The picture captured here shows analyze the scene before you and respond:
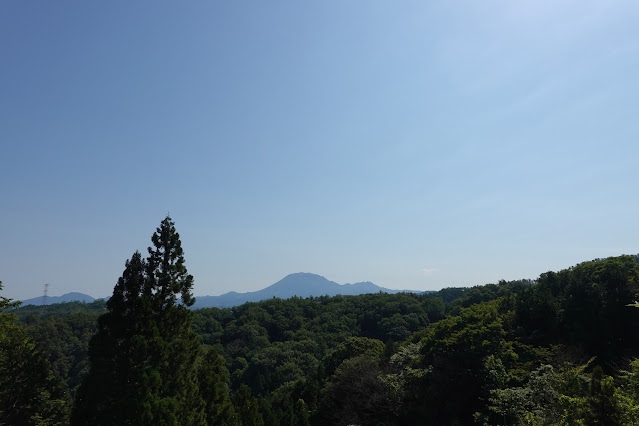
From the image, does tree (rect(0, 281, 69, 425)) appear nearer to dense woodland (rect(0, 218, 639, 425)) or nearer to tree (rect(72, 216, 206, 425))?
dense woodland (rect(0, 218, 639, 425))

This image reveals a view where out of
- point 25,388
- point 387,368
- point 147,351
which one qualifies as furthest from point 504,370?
point 25,388

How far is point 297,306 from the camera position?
91312 mm

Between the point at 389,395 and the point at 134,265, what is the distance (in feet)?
58.4

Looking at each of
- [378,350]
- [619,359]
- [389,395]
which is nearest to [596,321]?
[619,359]

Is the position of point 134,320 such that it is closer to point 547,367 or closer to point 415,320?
point 547,367

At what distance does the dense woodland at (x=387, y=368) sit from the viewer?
37.2 ft

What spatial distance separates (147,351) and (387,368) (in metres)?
19.1

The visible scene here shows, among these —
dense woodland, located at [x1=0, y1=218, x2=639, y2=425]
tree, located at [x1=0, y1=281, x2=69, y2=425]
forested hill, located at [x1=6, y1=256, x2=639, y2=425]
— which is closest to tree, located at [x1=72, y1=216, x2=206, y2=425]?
dense woodland, located at [x1=0, y1=218, x2=639, y2=425]

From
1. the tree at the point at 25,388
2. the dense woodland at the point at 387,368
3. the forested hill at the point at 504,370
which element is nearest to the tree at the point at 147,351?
the dense woodland at the point at 387,368

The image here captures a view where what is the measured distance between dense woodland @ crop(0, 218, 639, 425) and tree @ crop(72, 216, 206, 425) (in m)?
0.04

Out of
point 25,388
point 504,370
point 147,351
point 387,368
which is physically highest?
point 147,351

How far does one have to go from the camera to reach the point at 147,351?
1171cm

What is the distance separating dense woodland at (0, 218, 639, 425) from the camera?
11.3 meters

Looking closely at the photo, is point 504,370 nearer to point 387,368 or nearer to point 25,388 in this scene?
point 387,368
